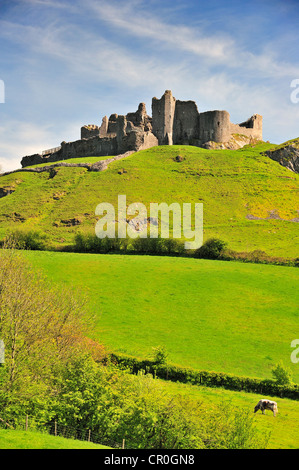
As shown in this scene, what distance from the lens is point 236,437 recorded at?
774 inches

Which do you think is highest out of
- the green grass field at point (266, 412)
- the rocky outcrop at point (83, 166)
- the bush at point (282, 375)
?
the rocky outcrop at point (83, 166)

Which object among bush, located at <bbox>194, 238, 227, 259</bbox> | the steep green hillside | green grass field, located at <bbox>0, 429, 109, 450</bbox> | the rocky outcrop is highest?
the rocky outcrop

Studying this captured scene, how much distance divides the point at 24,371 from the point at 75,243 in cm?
5080

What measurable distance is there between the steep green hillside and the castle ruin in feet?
18.2

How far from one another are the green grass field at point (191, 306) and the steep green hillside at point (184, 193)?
1396 centimetres

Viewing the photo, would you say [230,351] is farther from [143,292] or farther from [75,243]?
[75,243]

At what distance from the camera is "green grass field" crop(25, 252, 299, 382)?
125 feet

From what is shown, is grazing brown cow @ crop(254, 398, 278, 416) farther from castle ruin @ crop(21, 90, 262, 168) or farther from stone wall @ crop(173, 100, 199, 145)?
stone wall @ crop(173, 100, 199, 145)

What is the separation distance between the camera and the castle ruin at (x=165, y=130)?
127 m

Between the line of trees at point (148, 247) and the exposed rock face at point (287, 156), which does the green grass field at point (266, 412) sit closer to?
the line of trees at point (148, 247)

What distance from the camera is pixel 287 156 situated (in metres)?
125

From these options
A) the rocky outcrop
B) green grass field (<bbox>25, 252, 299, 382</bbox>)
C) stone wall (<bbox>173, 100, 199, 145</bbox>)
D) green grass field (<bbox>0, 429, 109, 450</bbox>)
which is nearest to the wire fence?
green grass field (<bbox>0, 429, 109, 450</bbox>)

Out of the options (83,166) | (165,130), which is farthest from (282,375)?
(165,130)

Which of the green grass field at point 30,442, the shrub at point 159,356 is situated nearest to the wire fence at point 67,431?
the green grass field at point 30,442
